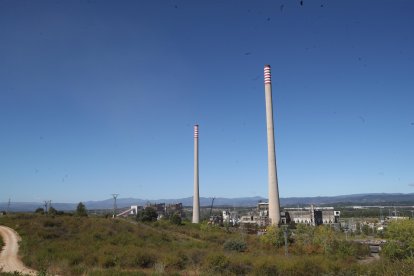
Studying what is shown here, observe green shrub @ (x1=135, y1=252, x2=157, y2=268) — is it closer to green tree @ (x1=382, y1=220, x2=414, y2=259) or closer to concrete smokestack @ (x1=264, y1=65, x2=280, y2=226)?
green tree @ (x1=382, y1=220, x2=414, y2=259)

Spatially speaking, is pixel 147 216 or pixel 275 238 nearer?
pixel 275 238

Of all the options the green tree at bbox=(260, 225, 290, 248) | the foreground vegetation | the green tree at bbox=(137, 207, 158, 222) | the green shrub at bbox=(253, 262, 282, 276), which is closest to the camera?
the foreground vegetation

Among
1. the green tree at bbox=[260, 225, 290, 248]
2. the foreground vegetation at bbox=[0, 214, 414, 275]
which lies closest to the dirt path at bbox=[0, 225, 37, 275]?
the foreground vegetation at bbox=[0, 214, 414, 275]

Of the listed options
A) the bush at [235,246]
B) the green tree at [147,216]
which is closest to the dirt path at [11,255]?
the bush at [235,246]

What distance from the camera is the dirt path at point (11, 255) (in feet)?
56.4

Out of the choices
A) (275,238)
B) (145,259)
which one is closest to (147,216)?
(275,238)

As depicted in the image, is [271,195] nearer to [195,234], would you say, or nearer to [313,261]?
[195,234]

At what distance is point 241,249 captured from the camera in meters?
30.9

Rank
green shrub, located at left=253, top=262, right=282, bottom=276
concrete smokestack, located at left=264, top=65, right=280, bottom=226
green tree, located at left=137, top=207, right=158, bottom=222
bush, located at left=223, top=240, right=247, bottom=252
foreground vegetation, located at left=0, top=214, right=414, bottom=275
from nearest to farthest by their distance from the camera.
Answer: foreground vegetation, located at left=0, top=214, right=414, bottom=275 → green shrub, located at left=253, top=262, right=282, bottom=276 → bush, located at left=223, top=240, right=247, bottom=252 → concrete smokestack, located at left=264, top=65, right=280, bottom=226 → green tree, located at left=137, top=207, right=158, bottom=222

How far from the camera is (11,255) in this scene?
21.2 m

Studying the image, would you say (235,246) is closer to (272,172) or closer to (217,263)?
(217,263)

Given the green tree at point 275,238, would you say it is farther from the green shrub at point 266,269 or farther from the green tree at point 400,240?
the green shrub at point 266,269

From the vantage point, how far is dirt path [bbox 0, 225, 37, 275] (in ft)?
56.4

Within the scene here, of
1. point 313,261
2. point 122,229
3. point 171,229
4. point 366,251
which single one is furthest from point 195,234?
point 313,261
